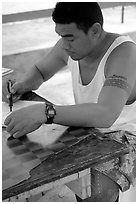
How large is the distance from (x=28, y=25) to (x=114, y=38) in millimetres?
3000

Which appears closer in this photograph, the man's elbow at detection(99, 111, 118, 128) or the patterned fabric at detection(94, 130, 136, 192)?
the patterned fabric at detection(94, 130, 136, 192)

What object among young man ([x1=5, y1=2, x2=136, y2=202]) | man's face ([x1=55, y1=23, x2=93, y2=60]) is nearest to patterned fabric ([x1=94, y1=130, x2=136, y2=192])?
young man ([x1=5, y1=2, x2=136, y2=202])

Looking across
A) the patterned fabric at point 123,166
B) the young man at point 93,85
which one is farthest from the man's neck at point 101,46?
the patterned fabric at point 123,166

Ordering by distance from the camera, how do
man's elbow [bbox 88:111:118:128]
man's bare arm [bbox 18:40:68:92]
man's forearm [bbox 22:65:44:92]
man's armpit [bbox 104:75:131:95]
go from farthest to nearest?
1. man's bare arm [bbox 18:40:68:92]
2. man's forearm [bbox 22:65:44:92]
3. man's armpit [bbox 104:75:131:95]
4. man's elbow [bbox 88:111:118:128]

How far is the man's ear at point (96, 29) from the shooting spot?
4.77ft

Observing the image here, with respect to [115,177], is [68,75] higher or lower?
lower

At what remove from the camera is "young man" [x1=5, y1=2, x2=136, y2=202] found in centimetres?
119

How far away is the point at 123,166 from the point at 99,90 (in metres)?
0.48

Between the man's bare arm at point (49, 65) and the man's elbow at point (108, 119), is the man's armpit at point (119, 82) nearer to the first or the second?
the man's elbow at point (108, 119)

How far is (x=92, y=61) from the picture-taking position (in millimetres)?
1613

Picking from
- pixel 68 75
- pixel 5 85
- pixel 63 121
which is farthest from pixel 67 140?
pixel 68 75

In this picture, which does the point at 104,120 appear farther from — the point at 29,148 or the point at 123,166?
the point at 29,148

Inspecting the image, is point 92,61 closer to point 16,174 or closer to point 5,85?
point 5,85

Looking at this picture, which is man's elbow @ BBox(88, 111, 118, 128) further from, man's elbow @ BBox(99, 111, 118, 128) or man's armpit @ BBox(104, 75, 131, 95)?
man's armpit @ BBox(104, 75, 131, 95)
